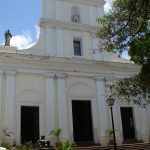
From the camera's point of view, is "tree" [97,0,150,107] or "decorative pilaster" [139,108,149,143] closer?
"tree" [97,0,150,107]

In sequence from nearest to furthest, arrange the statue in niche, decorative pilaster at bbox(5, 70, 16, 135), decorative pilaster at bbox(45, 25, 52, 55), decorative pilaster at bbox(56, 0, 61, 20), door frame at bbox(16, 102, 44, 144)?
decorative pilaster at bbox(5, 70, 16, 135)
door frame at bbox(16, 102, 44, 144)
the statue in niche
decorative pilaster at bbox(45, 25, 52, 55)
decorative pilaster at bbox(56, 0, 61, 20)

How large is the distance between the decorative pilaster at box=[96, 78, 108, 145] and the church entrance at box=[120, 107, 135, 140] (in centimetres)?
199

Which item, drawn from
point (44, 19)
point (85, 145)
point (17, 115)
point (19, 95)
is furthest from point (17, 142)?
point (44, 19)

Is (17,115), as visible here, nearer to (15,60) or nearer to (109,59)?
(15,60)

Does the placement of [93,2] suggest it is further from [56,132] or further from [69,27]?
[56,132]

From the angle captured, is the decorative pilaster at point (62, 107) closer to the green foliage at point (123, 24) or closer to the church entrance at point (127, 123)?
the church entrance at point (127, 123)

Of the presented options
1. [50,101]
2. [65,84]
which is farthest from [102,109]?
[50,101]

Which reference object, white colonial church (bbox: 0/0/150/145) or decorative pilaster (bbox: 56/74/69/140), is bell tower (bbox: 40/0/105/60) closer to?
white colonial church (bbox: 0/0/150/145)

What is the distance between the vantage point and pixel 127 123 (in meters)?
22.8

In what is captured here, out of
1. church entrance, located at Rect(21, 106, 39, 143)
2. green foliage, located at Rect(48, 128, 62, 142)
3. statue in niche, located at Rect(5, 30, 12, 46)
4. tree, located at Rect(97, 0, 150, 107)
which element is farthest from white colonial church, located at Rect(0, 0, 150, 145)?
tree, located at Rect(97, 0, 150, 107)

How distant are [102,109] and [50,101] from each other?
13.6ft

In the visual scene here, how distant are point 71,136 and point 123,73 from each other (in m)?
6.95

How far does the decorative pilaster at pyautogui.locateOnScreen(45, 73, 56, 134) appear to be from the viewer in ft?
64.2

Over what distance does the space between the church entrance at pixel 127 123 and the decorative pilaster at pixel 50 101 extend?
604cm
